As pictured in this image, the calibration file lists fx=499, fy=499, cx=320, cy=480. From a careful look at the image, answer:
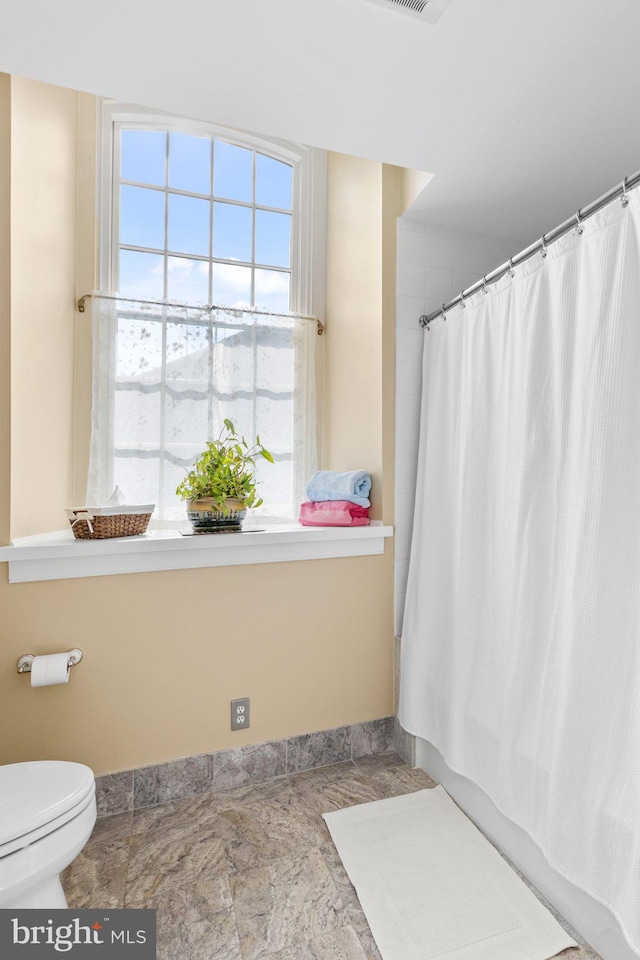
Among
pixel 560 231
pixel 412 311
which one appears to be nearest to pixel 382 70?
pixel 560 231

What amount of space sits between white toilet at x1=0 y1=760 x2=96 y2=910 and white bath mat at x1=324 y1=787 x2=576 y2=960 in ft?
2.50

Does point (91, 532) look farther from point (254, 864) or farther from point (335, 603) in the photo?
point (254, 864)

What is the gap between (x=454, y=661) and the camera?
1647 millimetres

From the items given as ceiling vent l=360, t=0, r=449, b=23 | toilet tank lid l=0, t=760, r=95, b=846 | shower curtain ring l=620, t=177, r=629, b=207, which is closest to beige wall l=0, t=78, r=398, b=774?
toilet tank lid l=0, t=760, r=95, b=846

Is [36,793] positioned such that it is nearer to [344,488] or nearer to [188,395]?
[344,488]

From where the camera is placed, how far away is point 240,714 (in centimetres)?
183

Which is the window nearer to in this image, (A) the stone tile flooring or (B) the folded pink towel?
(B) the folded pink towel

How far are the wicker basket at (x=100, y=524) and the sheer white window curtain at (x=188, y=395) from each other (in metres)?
0.33

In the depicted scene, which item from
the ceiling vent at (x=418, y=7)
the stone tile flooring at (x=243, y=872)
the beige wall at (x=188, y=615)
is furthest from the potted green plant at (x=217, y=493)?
the ceiling vent at (x=418, y=7)

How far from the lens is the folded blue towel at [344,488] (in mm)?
1986

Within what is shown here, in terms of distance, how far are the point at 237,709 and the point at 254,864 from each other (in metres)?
0.48

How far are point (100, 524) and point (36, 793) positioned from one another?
77 centimetres

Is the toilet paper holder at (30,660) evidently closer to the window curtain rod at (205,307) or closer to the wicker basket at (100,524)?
the wicker basket at (100,524)

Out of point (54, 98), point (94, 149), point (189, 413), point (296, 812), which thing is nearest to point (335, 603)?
point (296, 812)
